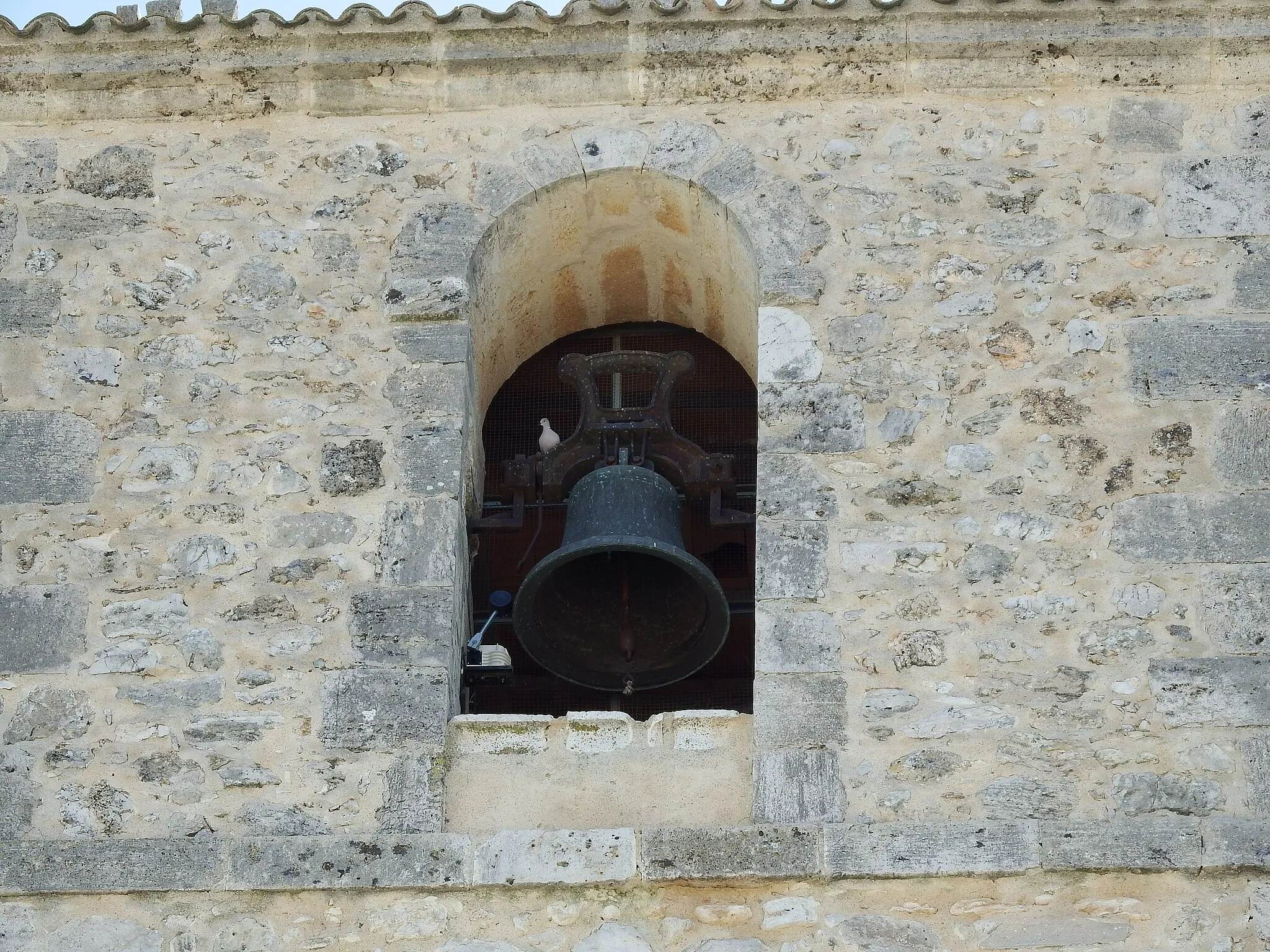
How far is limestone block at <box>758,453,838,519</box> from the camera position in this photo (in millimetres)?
7031

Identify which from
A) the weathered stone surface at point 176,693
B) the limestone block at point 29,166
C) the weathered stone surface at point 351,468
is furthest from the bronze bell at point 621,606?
the limestone block at point 29,166

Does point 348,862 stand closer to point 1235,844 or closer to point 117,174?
point 1235,844

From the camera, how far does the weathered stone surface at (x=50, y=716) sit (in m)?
6.75

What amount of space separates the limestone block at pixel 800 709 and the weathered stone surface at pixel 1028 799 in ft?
1.34

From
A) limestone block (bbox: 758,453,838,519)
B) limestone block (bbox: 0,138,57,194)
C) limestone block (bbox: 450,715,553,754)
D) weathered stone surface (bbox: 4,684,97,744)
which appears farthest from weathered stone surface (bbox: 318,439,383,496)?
limestone block (bbox: 0,138,57,194)

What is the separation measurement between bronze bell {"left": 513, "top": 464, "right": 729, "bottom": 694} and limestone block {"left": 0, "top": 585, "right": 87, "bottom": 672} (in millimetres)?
1207

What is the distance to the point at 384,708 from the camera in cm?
674

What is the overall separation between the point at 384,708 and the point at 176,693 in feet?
1.83

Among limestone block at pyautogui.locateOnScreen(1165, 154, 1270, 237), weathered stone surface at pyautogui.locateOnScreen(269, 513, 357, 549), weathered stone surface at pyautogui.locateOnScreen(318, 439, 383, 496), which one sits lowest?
weathered stone surface at pyautogui.locateOnScreen(269, 513, 357, 549)

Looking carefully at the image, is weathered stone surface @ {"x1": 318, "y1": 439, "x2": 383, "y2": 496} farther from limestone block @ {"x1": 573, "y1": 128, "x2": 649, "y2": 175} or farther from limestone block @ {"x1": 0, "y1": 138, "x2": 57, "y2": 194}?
limestone block @ {"x1": 0, "y1": 138, "x2": 57, "y2": 194}

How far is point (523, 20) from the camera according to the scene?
26.2ft

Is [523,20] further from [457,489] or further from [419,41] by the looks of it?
[457,489]

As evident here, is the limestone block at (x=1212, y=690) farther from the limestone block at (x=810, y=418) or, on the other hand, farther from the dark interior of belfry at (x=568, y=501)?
the dark interior of belfry at (x=568, y=501)

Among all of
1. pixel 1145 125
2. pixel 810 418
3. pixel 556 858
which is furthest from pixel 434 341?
pixel 1145 125
